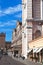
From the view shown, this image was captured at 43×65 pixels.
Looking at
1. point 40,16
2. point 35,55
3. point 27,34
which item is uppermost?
point 40,16

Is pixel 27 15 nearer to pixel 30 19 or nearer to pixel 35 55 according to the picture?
pixel 30 19

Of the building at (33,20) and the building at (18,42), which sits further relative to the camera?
the building at (18,42)

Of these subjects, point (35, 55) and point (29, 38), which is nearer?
point (35, 55)

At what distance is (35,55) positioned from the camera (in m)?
49.9

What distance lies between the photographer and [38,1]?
194 ft

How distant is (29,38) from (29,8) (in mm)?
6266

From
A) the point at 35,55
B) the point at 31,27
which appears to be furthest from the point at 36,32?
the point at 35,55

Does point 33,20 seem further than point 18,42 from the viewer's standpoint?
No

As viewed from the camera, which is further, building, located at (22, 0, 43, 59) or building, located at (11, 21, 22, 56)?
building, located at (11, 21, 22, 56)

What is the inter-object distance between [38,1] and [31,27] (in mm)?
6022

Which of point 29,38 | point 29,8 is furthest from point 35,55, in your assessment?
point 29,8

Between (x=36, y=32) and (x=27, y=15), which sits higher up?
(x=27, y=15)

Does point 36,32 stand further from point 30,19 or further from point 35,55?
point 35,55

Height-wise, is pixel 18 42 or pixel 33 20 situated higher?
pixel 33 20
